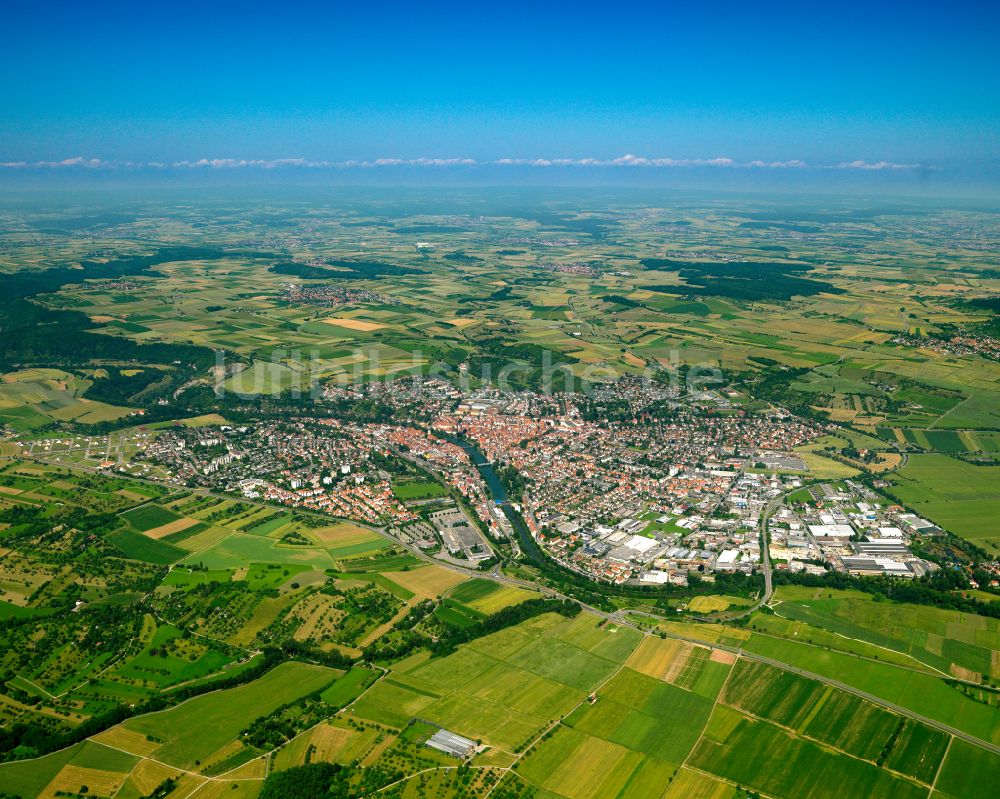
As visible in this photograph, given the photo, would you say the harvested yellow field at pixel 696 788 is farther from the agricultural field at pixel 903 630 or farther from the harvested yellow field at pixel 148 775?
the harvested yellow field at pixel 148 775

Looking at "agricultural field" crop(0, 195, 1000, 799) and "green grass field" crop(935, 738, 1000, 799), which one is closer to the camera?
"green grass field" crop(935, 738, 1000, 799)

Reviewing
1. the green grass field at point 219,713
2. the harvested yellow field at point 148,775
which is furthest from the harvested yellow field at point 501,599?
the harvested yellow field at point 148,775

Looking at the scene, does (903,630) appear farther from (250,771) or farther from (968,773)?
(250,771)

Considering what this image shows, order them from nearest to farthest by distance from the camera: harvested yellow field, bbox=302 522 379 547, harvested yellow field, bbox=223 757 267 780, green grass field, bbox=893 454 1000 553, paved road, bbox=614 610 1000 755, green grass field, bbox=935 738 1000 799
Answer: green grass field, bbox=935 738 1000 799 < harvested yellow field, bbox=223 757 267 780 < paved road, bbox=614 610 1000 755 < harvested yellow field, bbox=302 522 379 547 < green grass field, bbox=893 454 1000 553

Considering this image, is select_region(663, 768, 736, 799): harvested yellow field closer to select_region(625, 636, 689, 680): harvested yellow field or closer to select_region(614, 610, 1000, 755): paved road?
select_region(625, 636, 689, 680): harvested yellow field

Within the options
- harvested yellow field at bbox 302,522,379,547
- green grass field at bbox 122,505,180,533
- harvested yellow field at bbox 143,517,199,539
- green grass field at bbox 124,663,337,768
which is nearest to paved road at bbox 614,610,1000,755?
green grass field at bbox 124,663,337,768

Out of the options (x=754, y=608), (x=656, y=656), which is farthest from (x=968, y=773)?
(x=754, y=608)

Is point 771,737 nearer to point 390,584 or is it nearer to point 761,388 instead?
point 390,584
